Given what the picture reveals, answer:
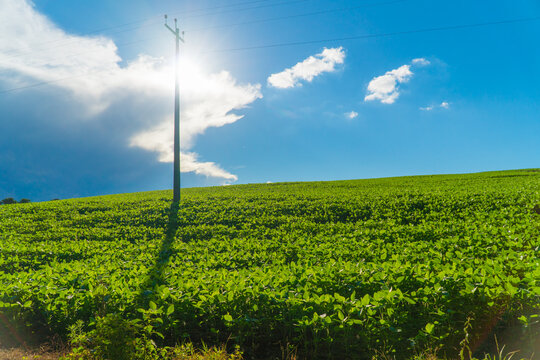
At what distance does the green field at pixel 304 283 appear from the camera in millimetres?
4344

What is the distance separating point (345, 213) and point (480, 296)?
1074cm

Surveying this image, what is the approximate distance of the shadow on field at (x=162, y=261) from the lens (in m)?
5.40

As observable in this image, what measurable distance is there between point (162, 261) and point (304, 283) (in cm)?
591

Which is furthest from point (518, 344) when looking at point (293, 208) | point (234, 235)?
point (293, 208)

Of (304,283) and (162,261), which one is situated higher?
(304,283)

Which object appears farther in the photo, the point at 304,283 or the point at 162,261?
the point at 162,261

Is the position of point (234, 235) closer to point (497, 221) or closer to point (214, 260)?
point (214, 260)

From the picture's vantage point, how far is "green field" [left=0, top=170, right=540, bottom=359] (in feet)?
14.3

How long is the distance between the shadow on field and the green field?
54 mm

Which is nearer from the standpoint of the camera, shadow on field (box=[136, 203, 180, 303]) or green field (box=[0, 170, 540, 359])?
green field (box=[0, 170, 540, 359])

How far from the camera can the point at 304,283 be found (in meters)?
5.77

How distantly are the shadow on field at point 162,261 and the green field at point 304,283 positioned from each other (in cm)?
5

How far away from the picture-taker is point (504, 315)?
452 centimetres

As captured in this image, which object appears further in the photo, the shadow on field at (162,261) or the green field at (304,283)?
the shadow on field at (162,261)
